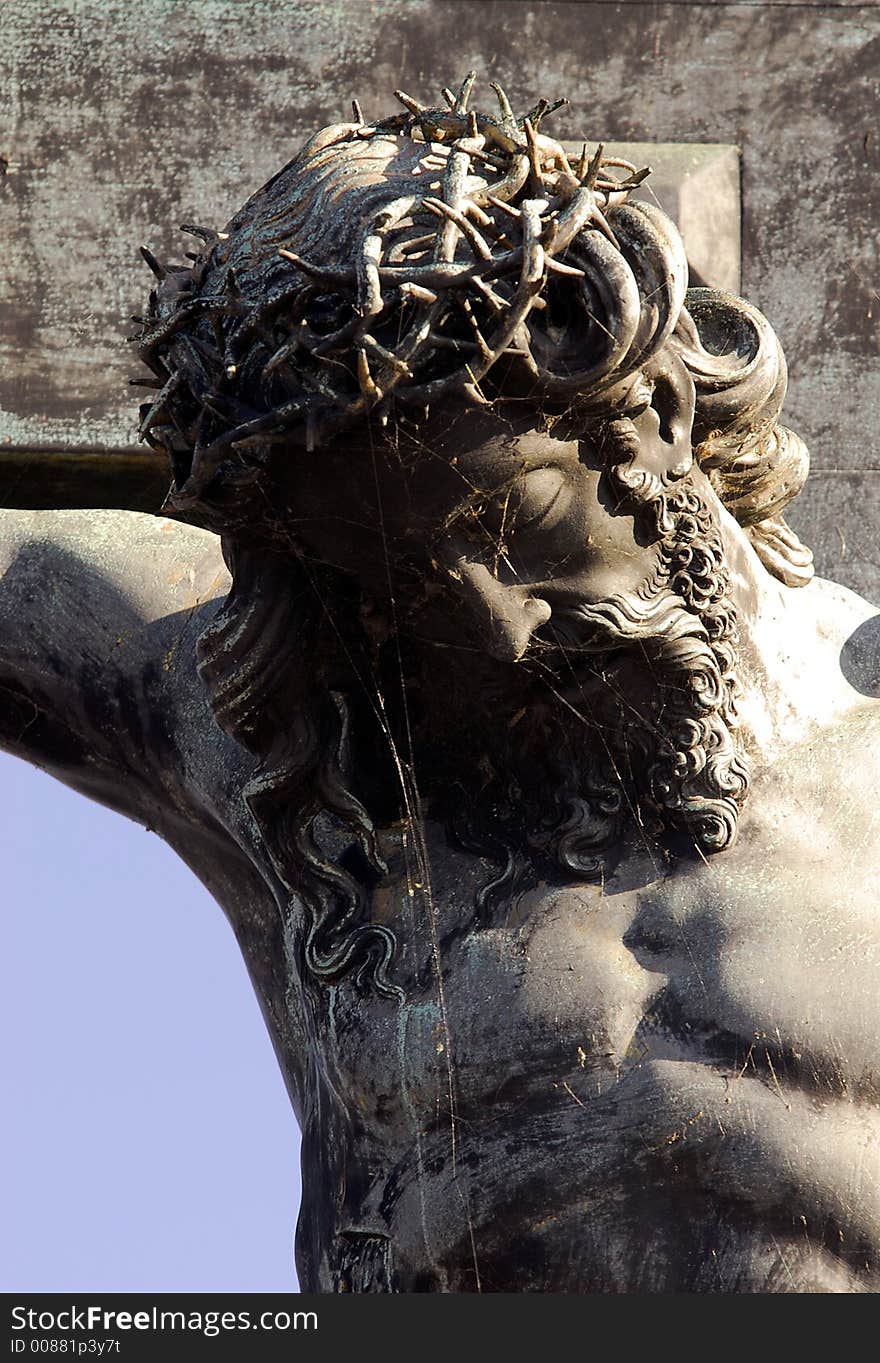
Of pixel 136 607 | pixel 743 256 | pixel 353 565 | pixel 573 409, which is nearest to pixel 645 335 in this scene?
pixel 573 409

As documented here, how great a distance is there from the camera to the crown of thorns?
11.5 ft

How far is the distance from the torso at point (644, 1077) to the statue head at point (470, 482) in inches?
3.7

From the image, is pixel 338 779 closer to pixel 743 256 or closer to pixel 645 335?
pixel 645 335

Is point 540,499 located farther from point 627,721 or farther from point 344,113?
point 344,113

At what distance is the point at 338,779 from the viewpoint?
3.98 metres

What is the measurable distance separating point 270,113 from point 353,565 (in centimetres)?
178

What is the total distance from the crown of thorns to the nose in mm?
254

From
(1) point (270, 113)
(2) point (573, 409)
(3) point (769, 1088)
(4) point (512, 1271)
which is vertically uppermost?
(2) point (573, 409)

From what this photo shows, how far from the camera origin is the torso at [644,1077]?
371cm

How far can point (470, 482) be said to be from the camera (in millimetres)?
3617

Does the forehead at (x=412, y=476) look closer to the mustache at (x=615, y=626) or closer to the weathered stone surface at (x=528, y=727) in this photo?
the weathered stone surface at (x=528, y=727)
